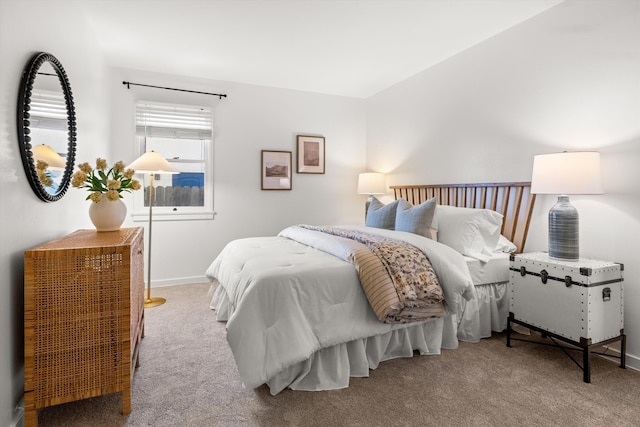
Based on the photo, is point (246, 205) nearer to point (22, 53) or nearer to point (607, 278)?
point (22, 53)

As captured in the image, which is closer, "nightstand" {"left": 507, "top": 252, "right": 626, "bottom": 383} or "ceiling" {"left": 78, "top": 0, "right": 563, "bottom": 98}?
"nightstand" {"left": 507, "top": 252, "right": 626, "bottom": 383}

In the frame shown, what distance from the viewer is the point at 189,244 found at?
424cm

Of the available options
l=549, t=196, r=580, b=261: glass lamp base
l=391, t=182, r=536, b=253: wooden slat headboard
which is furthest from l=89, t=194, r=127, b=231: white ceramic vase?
l=391, t=182, r=536, b=253: wooden slat headboard

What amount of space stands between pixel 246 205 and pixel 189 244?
86 cm

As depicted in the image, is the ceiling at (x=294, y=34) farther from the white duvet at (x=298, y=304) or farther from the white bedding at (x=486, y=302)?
the white bedding at (x=486, y=302)

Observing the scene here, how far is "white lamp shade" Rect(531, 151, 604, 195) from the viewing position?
2.18 meters

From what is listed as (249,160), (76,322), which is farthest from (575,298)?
(249,160)

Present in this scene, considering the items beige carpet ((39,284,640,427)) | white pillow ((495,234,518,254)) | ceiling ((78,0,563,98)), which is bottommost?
beige carpet ((39,284,640,427))

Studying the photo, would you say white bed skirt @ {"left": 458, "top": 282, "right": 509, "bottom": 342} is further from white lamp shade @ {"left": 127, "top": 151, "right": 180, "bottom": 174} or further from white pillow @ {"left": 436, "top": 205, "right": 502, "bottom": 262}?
white lamp shade @ {"left": 127, "top": 151, "right": 180, "bottom": 174}

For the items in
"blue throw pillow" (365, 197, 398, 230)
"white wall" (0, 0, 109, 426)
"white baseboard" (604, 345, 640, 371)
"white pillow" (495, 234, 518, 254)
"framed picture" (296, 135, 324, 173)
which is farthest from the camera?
"framed picture" (296, 135, 324, 173)

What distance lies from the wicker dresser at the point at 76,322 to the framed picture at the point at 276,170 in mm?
2926

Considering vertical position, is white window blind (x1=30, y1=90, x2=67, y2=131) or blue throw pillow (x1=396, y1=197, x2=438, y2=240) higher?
white window blind (x1=30, y1=90, x2=67, y2=131)

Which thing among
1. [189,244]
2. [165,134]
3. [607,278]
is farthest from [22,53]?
[607,278]

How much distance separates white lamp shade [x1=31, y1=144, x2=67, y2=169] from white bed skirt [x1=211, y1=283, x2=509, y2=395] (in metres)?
1.58
